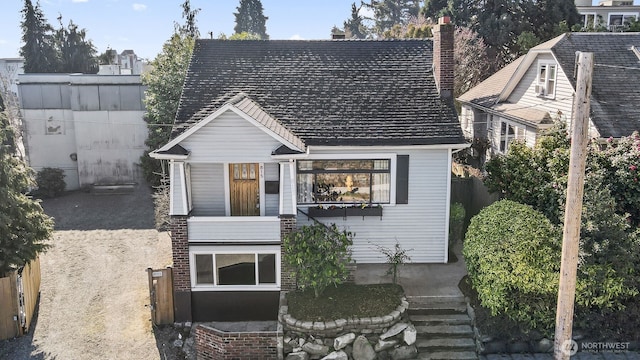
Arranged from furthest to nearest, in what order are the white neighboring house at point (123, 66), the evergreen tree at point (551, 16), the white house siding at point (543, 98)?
the white neighboring house at point (123, 66) < the evergreen tree at point (551, 16) < the white house siding at point (543, 98)

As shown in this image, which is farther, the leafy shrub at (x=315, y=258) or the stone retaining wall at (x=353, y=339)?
the leafy shrub at (x=315, y=258)

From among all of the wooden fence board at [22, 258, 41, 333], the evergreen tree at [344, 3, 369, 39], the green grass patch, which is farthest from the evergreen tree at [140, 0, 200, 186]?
the evergreen tree at [344, 3, 369, 39]

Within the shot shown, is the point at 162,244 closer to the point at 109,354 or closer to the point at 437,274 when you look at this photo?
the point at 109,354

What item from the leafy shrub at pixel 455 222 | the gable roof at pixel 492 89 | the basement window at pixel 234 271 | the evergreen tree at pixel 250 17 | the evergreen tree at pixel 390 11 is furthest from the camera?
the evergreen tree at pixel 250 17

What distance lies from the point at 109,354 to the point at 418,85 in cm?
1149

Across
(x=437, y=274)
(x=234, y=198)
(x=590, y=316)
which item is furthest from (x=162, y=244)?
(x=590, y=316)

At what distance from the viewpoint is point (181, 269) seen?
43.7 ft

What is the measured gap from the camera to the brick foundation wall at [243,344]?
471 inches

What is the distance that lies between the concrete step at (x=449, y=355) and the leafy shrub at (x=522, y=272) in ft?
3.67

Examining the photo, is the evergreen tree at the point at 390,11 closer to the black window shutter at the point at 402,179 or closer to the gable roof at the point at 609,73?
the gable roof at the point at 609,73

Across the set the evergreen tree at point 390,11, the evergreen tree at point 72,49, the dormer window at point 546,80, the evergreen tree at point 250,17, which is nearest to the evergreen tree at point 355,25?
the evergreen tree at point 390,11

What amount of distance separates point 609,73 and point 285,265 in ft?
46.3

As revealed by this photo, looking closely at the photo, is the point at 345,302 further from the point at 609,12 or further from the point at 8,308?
the point at 609,12

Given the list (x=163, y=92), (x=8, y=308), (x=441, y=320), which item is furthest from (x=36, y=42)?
(x=441, y=320)
